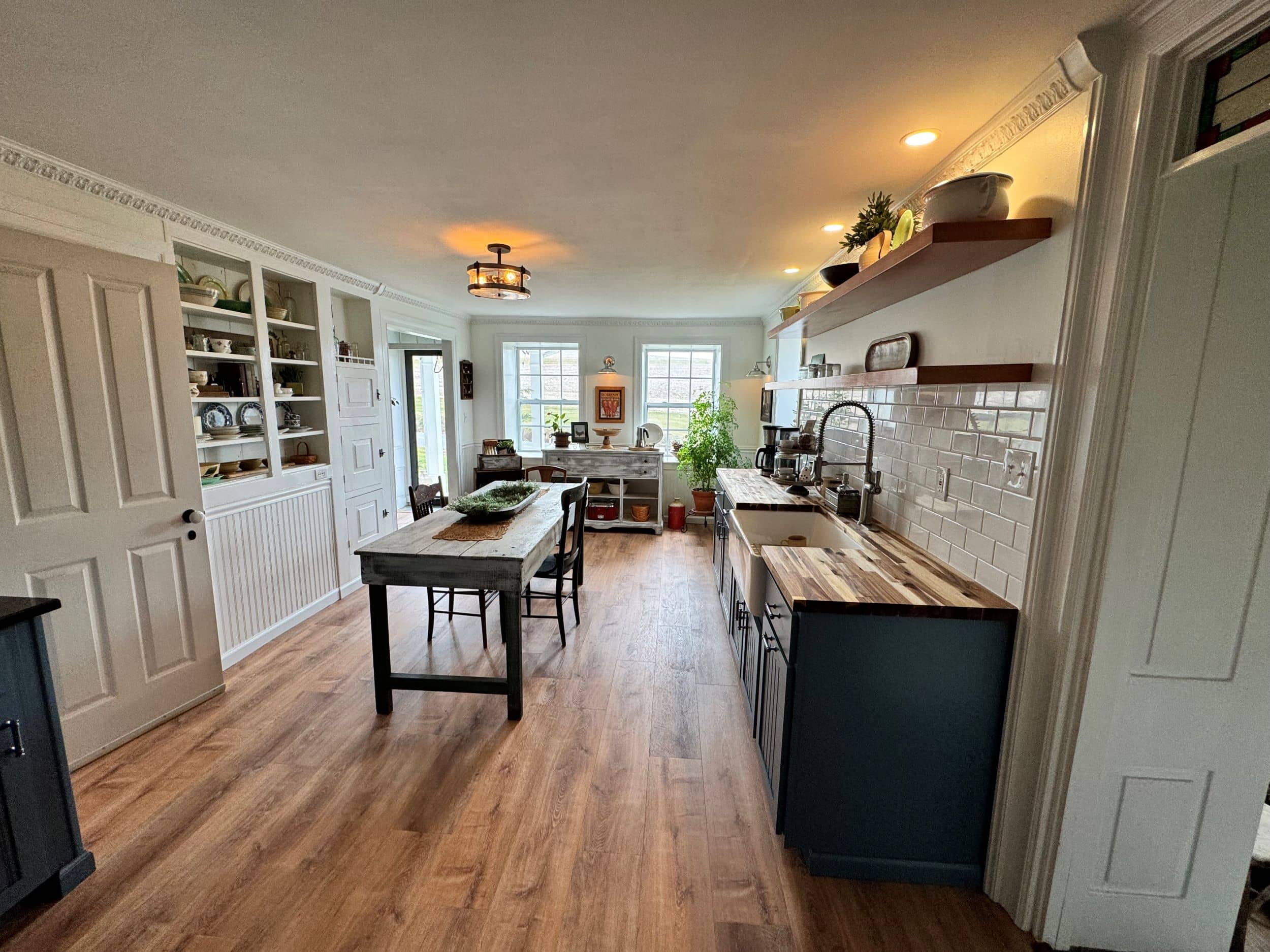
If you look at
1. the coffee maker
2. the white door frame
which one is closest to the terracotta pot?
the white door frame

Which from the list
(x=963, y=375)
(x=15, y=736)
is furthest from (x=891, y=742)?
(x=15, y=736)

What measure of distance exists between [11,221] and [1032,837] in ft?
12.9

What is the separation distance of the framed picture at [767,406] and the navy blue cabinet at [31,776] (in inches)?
183

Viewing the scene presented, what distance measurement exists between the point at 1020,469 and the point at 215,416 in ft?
12.1

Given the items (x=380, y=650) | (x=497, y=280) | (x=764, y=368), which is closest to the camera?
(x=380, y=650)

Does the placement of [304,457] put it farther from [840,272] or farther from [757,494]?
[840,272]

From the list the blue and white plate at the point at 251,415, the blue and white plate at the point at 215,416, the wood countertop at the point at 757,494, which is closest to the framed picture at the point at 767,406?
the wood countertop at the point at 757,494

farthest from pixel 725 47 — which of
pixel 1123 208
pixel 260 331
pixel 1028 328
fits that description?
pixel 260 331

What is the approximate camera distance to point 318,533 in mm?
3471

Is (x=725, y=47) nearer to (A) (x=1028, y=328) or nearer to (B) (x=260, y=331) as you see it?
(A) (x=1028, y=328)

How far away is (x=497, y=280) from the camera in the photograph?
2748 mm

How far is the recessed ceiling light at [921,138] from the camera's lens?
1601 mm

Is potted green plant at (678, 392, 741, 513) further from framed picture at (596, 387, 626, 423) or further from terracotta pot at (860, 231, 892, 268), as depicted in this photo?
terracotta pot at (860, 231, 892, 268)

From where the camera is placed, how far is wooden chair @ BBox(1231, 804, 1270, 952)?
1330 mm
